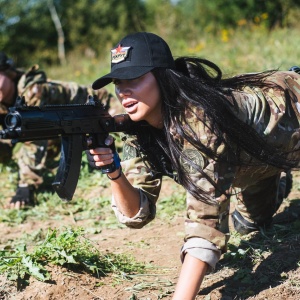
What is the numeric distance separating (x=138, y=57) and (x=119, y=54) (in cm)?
12

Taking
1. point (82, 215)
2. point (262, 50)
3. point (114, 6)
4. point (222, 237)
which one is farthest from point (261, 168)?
point (114, 6)

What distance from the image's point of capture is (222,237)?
2490 millimetres

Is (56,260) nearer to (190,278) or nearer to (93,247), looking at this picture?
(93,247)

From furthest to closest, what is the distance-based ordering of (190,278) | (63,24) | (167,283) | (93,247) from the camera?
(63,24) < (93,247) < (167,283) < (190,278)

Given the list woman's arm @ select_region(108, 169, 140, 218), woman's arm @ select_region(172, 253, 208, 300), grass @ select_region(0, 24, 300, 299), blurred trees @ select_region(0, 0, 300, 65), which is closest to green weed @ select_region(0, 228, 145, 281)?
grass @ select_region(0, 24, 300, 299)

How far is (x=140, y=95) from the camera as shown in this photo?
100 inches

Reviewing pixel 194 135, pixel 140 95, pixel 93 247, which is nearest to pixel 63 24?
pixel 93 247

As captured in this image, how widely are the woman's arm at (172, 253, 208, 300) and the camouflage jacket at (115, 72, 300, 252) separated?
0.38 feet

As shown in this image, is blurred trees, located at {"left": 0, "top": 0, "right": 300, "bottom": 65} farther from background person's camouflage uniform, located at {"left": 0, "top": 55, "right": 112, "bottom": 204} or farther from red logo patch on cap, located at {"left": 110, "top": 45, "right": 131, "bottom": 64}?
red logo patch on cap, located at {"left": 110, "top": 45, "right": 131, "bottom": 64}

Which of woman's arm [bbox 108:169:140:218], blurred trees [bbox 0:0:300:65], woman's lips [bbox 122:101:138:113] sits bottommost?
woman's arm [bbox 108:169:140:218]

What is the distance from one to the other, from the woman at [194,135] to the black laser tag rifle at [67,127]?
0.27ft

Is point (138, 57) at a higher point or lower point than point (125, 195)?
higher

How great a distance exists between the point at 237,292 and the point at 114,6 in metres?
39.9

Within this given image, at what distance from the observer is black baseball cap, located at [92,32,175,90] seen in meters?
2.52
